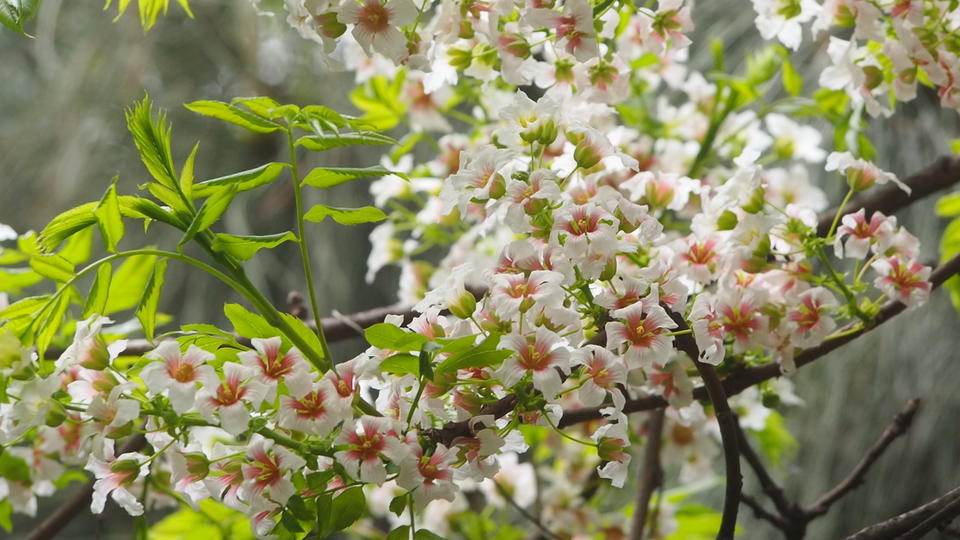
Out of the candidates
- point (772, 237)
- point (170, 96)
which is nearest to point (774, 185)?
point (772, 237)

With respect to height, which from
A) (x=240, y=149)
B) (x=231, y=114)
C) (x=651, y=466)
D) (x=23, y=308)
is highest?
(x=231, y=114)

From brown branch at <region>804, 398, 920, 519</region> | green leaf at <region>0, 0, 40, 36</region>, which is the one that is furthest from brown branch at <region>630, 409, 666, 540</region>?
green leaf at <region>0, 0, 40, 36</region>

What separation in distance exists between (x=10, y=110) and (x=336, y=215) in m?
1.28

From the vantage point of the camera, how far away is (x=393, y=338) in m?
0.34

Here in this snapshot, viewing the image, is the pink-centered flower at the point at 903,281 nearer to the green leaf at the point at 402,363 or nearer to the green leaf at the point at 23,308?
the green leaf at the point at 402,363

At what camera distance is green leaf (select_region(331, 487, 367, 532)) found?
35 centimetres

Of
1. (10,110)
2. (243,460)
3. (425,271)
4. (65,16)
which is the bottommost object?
(10,110)

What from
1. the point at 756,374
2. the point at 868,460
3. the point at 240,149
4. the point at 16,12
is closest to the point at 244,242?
the point at 16,12

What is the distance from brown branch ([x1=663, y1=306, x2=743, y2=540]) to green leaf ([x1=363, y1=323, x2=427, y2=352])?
11 cm

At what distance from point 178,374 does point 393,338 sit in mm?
74

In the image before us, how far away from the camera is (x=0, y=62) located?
4.80 feet

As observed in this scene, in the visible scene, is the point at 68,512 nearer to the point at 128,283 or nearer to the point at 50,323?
the point at 128,283

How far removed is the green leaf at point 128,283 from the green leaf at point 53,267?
0.07m

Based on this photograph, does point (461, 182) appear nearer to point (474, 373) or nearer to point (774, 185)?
point (474, 373)
